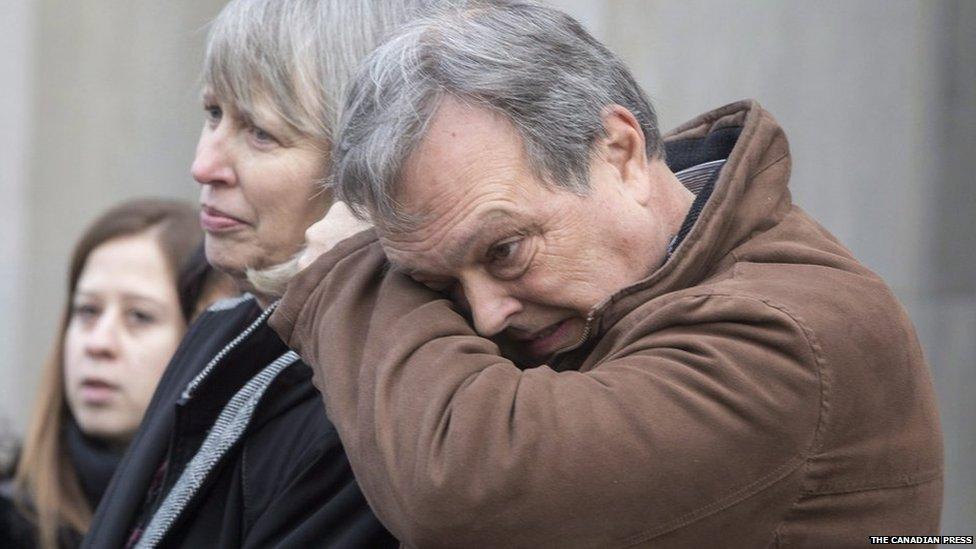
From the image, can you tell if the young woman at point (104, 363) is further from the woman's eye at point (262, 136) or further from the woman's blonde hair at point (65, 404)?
the woman's eye at point (262, 136)

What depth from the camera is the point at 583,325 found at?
2082mm

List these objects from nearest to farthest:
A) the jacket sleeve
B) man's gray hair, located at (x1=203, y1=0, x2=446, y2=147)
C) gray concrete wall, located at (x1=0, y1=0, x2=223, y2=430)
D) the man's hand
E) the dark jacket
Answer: the jacket sleeve → the dark jacket → the man's hand → man's gray hair, located at (x1=203, y1=0, x2=446, y2=147) → gray concrete wall, located at (x1=0, y1=0, x2=223, y2=430)

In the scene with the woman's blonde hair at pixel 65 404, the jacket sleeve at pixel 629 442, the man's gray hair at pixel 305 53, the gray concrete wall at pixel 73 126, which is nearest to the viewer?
the jacket sleeve at pixel 629 442

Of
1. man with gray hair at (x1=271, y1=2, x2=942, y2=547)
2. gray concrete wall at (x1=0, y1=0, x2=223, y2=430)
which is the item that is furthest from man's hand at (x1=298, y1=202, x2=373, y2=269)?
gray concrete wall at (x1=0, y1=0, x2=223, y2=430)

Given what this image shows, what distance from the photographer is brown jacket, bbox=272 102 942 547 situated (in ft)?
5.76

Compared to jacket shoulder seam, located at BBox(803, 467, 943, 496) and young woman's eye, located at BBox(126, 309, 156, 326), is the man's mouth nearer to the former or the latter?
jacket shoulder seam, located at BBox(803, 467, 943, 496)

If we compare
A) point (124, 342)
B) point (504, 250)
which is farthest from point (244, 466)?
point (124, 342)

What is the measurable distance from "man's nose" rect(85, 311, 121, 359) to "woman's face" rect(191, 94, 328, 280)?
1905 millimetres

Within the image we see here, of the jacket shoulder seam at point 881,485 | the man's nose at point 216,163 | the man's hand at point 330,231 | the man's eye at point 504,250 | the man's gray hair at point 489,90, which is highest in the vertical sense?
the man's gray hair at point 489,90

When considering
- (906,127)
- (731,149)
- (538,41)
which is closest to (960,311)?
(906,127)

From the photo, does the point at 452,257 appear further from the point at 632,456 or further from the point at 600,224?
the point at 632,456

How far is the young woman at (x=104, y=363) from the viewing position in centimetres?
439

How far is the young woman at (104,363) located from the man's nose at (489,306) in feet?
7.84

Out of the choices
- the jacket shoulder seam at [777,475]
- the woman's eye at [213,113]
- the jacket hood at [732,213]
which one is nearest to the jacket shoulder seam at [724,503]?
the jacket shoulder seam at [777,475]
